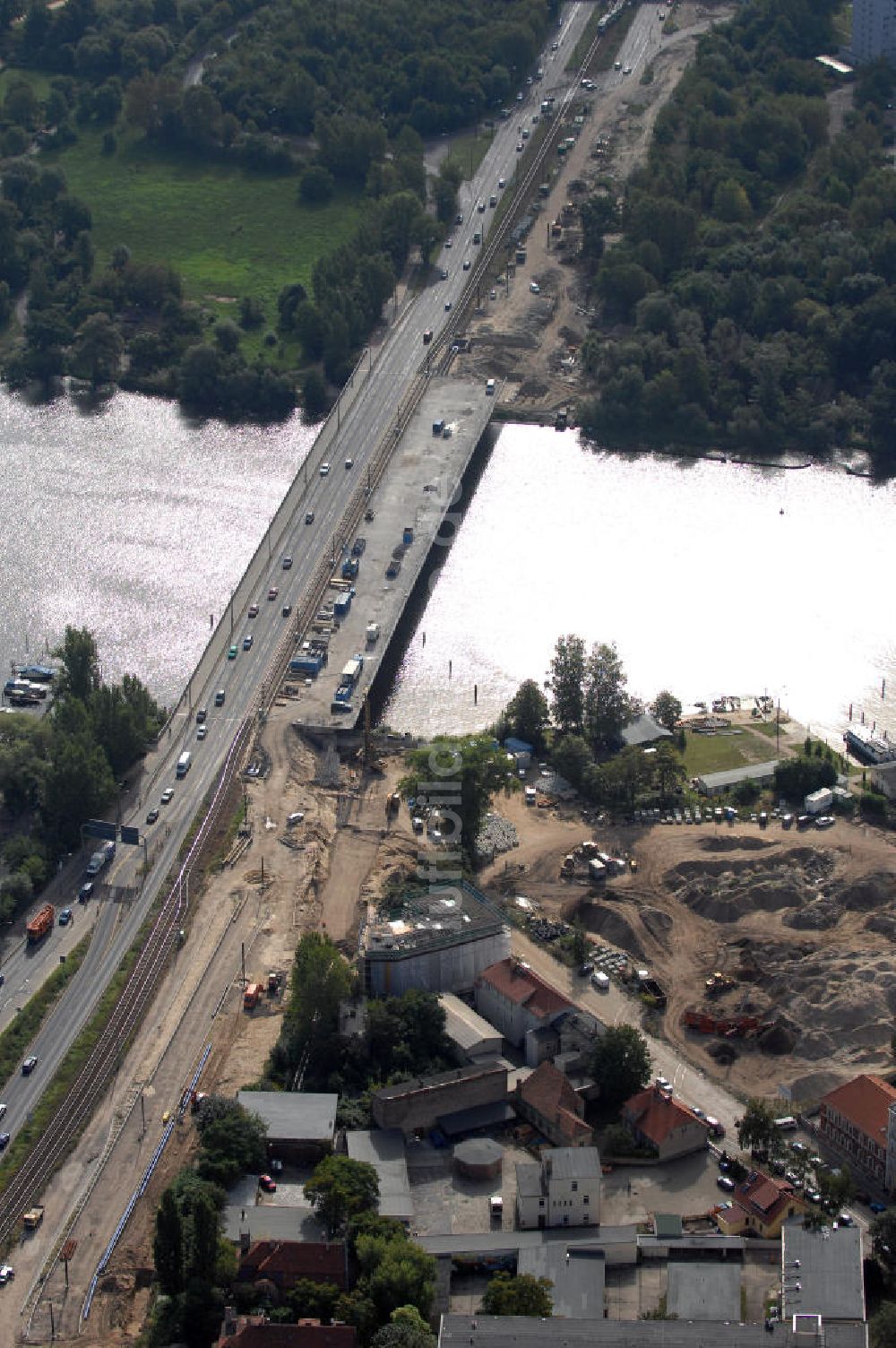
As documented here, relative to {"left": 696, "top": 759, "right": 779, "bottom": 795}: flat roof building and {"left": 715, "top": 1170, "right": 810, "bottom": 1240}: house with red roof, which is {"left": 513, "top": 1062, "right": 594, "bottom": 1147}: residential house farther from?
{"left": 696, "top": 759, "right": 779, "bottom": 795}: flat roof building

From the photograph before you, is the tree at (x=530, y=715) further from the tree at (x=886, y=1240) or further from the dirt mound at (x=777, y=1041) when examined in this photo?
the tree at (x=886, y=1240)

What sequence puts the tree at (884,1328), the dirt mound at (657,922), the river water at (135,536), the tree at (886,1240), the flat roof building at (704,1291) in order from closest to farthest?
the tree at (884,1328) < the flat roof building at (704,1291) < the tree at (886,1240) < the dirt mound at (657,922) < the river water at (135,536)

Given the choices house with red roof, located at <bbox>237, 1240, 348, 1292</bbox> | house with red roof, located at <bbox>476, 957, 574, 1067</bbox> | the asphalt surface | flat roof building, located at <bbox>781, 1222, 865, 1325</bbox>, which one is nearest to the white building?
flat roof building, located at <bbox>781, 1222, 865, 1325</bbox>

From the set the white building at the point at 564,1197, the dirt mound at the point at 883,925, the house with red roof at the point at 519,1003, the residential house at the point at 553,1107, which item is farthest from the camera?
the dirt mound at the point at 883,925

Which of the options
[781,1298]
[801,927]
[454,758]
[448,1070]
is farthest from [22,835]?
[781,1298]

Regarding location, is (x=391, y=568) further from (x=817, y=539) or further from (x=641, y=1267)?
(x=641, y=1267)

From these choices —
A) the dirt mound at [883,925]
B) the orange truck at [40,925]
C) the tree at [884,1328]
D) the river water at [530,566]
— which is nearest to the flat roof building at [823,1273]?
the tree at [884,1328]
